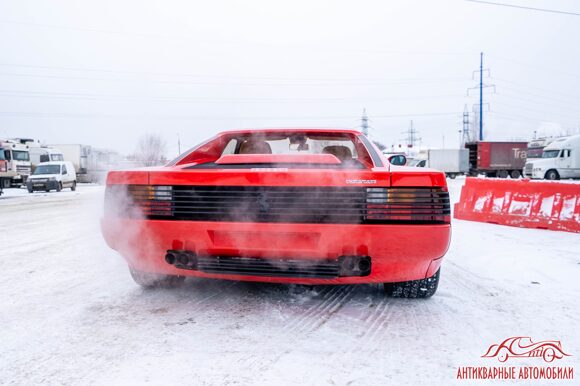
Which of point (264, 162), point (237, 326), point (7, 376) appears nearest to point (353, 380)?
point (237, 326)

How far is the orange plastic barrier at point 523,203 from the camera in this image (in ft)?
19.1

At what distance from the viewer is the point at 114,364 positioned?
5.89 ft

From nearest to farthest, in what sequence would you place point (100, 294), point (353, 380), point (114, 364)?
point (353, 380)
point (114, 364)
point (100, 294)

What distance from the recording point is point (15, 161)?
20.0 meters

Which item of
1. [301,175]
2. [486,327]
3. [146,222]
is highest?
[301,175]

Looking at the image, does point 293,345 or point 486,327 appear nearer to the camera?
point 293,345

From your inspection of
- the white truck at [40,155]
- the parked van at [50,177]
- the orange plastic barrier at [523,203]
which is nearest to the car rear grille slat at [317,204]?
the orange plastic barrier at [523,203]

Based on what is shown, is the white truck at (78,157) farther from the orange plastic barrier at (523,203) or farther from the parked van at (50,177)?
the orange plastic barrier at (523,203)

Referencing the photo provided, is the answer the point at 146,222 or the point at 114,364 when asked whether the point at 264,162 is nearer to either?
the point at 146,222

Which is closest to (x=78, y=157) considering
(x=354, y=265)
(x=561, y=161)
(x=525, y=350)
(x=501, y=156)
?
(x=354, y=265)

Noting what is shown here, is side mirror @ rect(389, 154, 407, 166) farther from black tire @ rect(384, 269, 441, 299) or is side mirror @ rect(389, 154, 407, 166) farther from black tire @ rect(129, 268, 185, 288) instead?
black tire @ rect(129, 268, 185, 288)

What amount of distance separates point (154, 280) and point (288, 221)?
52.4 inches

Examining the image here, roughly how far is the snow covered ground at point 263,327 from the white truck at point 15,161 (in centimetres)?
1946

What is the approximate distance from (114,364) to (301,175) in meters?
1.31
